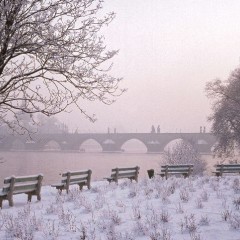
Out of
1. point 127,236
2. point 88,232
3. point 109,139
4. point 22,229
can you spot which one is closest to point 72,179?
point 22,229

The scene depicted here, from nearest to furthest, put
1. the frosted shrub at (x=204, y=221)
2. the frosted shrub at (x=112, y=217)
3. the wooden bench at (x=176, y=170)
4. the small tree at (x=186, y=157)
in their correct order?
the frosted shrub at (x=204, y=221) < the frosted shrub at (x=112, y=217) < the wooden bench at (x=176, y=170) < the small tree at (x=186, y=157)

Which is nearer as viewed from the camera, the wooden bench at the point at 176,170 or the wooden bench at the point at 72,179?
the wooden bench at the point at 72,179

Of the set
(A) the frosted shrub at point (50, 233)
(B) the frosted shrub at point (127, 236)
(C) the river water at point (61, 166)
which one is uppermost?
(B) the frosted shrub at point (127, 236)

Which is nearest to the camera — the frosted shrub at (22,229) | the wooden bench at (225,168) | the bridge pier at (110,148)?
the frosted shrub at (22,229)

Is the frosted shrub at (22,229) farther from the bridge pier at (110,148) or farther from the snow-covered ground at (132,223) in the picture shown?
the bridge pier at (110,148)

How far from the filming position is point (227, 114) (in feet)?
105

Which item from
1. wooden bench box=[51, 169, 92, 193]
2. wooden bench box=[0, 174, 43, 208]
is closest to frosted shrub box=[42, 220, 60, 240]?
wooden bench box=[0, 174, 43, 208]

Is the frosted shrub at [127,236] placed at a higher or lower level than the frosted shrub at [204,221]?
lower

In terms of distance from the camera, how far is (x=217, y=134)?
3362cm

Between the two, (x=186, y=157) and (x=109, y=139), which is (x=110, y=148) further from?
(x=186, y=157)

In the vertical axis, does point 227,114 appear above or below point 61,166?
above

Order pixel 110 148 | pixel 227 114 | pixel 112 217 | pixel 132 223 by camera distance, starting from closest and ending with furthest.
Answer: pixel 132 223, pixel 112 217, pixel 227 114, pixel 110 148

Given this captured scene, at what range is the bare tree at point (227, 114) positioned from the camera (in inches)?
1254

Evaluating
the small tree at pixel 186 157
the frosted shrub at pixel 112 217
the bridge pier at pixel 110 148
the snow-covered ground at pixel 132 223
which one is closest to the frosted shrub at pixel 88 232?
the snow-covered ground at pixel 132 223
